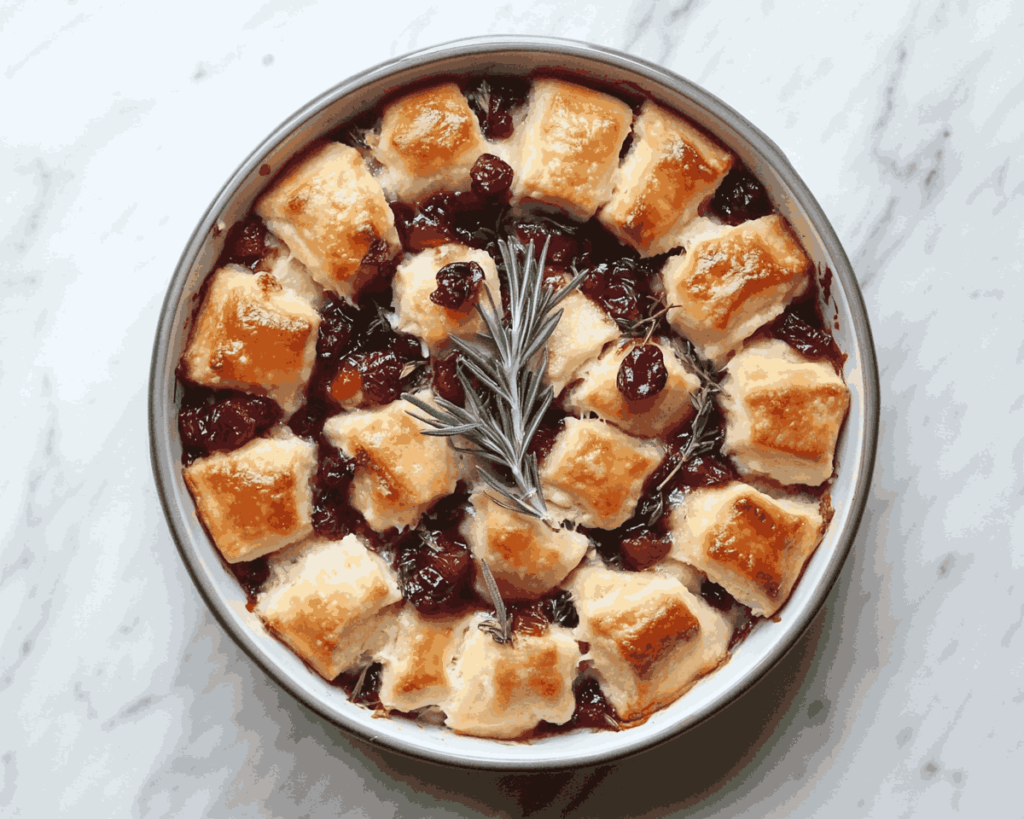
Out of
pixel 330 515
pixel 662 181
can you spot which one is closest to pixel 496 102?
pixel 662 181

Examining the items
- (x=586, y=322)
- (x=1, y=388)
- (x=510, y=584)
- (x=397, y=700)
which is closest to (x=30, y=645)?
(x=1, y=388)

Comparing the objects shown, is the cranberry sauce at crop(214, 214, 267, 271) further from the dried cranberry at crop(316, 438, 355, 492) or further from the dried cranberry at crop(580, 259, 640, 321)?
the dried cranberry at crop(580, 259, 640, 321)

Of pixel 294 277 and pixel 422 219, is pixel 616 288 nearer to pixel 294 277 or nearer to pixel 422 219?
pixel 422 219

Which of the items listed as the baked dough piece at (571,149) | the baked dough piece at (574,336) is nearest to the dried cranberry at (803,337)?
the baked dough piece at (574,336)

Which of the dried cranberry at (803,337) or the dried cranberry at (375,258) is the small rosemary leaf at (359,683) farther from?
the dried cranberry at (803,337)

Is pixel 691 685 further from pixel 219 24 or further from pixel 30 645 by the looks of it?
pixel 219 24

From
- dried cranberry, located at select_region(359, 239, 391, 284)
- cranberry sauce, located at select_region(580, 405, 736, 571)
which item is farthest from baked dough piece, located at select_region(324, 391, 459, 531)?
cranberry sauce, located at select_region(580, 405, 736, 571)
